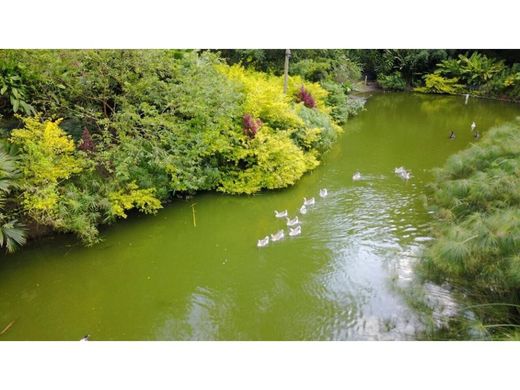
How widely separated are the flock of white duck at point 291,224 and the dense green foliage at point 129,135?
3.45ft

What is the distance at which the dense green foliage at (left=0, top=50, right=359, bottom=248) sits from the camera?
7941 mm

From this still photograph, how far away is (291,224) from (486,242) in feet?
14.4

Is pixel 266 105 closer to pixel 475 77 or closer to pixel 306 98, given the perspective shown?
pixel 306 98

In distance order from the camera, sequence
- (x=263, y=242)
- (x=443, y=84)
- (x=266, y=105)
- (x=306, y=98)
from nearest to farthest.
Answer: (x=263, y=242) → (x=266, y=105) → (x=306, y=98) → (x=443, y=84)

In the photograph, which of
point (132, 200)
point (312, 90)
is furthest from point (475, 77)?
point (132, 200)

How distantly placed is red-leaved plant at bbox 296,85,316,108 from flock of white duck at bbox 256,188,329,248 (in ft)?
14.5

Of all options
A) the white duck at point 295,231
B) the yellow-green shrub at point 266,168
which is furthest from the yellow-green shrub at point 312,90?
the white duck at point 295,231

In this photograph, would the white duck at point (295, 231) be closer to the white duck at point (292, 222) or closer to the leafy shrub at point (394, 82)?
the white duck at point (292, 222)

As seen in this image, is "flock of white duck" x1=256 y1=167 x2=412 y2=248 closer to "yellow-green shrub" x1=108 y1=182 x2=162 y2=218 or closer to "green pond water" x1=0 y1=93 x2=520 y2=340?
"green pond water" x1=0 y1=93 x2=520 y2=340

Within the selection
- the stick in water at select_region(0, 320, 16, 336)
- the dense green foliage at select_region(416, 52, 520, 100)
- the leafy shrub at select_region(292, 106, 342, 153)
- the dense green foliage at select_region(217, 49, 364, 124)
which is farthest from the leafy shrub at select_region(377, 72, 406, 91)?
the stick in water at select_region(0, 320, 16, 336)

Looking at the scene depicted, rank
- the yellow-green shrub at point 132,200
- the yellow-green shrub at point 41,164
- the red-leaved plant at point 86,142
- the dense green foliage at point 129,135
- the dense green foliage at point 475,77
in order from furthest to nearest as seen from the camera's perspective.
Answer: the dense green foliage at point 475,77
the yellow-green shrub at point 132,200
the red-leaved plant at point 86,142
the dense green foliage at point 129,135
the yellow-green shrub at point 41,164

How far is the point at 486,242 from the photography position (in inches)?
207

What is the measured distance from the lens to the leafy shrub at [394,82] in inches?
1044

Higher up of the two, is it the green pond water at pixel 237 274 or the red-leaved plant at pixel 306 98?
the red-leaved plant at pixel 306 98
